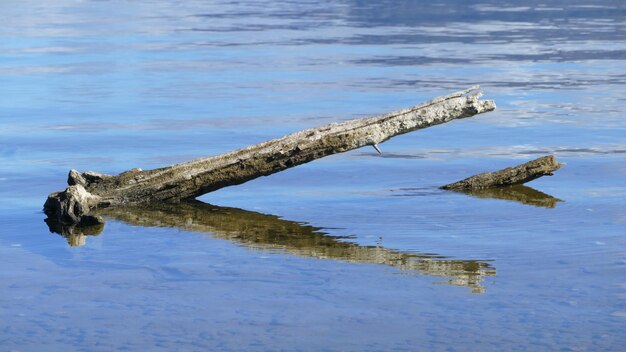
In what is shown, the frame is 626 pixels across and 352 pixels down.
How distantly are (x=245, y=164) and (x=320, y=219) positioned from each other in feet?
2.95

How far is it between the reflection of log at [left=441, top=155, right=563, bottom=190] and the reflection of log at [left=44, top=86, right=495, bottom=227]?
4.89 feet

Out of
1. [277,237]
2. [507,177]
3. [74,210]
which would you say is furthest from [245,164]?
[507,177]

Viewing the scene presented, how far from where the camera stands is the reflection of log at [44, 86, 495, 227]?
12.0 metres

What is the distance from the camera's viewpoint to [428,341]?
817 centimetres

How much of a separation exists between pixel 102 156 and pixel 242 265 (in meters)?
6.07

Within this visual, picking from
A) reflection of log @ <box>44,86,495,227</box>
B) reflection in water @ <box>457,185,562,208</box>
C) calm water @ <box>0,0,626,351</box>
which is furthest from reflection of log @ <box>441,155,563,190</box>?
reflection of log @ <box>44,86,495,227</box>

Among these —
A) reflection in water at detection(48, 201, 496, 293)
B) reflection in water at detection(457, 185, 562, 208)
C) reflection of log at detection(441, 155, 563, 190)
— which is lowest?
reflection in water at detection(48, 201, 496, 293)

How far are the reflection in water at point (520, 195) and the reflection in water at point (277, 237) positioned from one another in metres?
2.34

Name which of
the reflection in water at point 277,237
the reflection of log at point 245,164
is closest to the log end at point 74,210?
the reflection of log at point 245,164

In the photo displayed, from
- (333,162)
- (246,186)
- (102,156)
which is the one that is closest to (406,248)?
(246,186)

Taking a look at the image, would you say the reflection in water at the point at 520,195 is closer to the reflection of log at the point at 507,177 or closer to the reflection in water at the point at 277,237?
the reflection of log at the point at 507,177

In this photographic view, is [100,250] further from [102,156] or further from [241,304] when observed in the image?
[102,156]

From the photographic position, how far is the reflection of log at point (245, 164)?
1195 cm

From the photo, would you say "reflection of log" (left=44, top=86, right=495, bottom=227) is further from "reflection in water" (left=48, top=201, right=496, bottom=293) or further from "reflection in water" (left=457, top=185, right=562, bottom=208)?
"reflection in water" (left=457, top=185, right=562, bottom=208)
